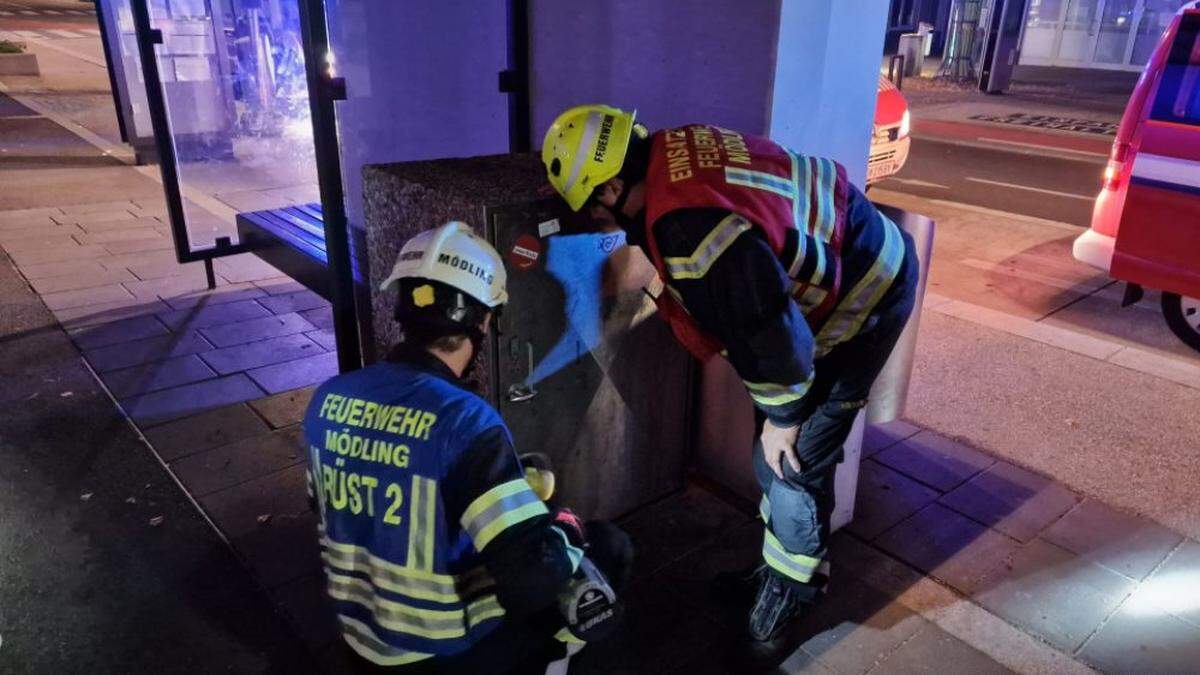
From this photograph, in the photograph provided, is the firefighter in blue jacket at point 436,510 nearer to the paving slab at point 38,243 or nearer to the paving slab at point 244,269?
the paving slab at point 244,269

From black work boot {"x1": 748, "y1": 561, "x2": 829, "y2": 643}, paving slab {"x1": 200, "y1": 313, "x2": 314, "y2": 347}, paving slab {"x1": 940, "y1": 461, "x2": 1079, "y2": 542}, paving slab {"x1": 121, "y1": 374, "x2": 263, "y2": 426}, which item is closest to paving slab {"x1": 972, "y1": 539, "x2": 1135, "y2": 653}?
paving slab {"x1": 940, "y1": 461, "x2": 1079, "y2": 542}

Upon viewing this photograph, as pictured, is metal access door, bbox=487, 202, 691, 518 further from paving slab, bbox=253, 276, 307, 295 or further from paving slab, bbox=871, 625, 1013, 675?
paving slab, bbox=253, 276, 307, 295

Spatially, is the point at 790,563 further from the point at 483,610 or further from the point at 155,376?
the point at 155,376

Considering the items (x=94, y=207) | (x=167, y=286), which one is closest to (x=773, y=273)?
(x=167, y=286)

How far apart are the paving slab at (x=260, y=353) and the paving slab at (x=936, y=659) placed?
3.94 m

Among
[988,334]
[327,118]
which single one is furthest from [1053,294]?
[327,118]

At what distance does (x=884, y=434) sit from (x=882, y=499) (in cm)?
70

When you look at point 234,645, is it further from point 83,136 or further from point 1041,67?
point 1041,67

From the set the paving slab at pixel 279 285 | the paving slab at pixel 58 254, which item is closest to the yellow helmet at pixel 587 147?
the paving slab at pixel 279 285

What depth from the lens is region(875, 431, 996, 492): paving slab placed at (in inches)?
161

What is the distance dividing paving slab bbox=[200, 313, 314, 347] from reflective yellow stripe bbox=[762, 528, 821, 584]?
3964 millimetres

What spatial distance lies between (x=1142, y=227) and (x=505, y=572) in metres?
5.06

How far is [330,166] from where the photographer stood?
3732 mm

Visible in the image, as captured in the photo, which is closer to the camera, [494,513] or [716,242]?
[494,513]
